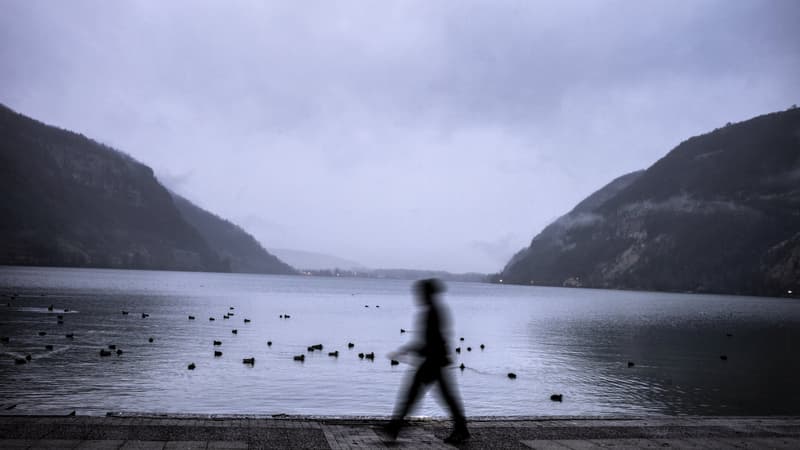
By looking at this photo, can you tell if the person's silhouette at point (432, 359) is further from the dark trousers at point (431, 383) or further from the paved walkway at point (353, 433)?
the paved walkway at point (353, 433)

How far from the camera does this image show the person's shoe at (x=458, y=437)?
41.1 feet

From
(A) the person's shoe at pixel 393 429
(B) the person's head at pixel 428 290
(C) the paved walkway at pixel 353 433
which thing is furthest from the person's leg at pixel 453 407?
(B) the person's head at pixel 428 290

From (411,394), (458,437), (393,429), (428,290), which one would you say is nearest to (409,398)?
(411,394)

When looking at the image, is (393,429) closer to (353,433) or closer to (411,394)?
(411,394)

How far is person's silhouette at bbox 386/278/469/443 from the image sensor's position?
1266cm

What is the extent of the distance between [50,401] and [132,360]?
41.1 ft

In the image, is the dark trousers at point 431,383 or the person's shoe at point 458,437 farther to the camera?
the dark trousers at point 431,383

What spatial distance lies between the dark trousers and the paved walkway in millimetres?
587

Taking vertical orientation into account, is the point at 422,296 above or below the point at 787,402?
above

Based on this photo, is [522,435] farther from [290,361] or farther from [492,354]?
[492,354]

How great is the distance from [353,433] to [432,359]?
2270 millimetres

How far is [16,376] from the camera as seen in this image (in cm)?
2839

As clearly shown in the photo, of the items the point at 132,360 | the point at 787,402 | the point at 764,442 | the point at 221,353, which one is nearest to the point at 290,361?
the point at 221,353

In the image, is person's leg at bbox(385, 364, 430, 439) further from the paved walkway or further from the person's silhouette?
the paved walkway
